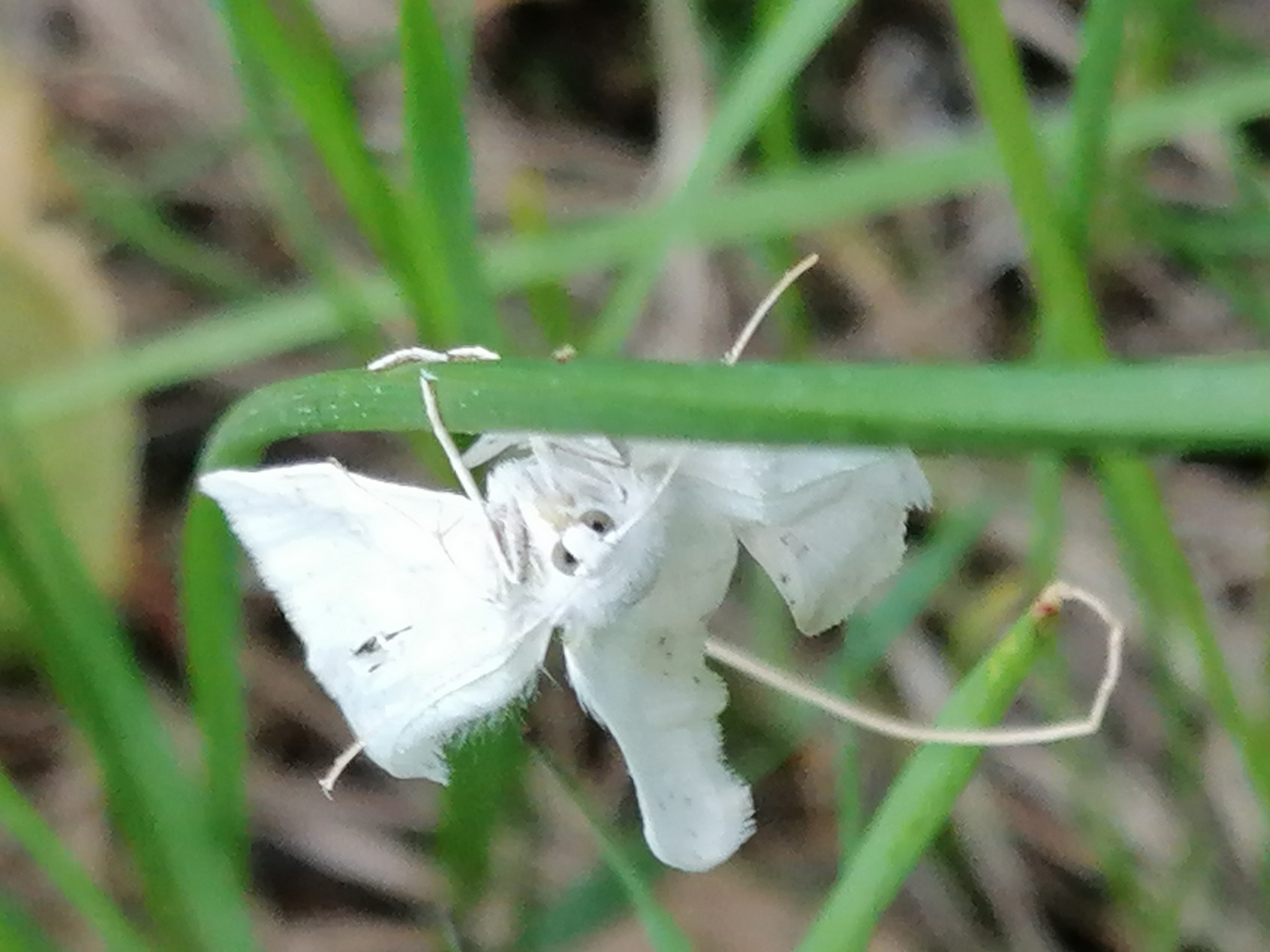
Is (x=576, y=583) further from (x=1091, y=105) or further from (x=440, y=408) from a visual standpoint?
(x=1091, y=105)

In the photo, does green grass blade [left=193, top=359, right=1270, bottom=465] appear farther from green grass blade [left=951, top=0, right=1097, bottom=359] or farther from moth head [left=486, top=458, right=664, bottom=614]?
green grass blade [left=951, top=0, right=1097, bottom=359]

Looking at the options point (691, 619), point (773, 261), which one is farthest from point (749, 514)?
point (773, 261)

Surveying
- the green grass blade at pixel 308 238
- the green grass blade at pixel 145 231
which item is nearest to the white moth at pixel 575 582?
the green grass blade at pixel 308 238

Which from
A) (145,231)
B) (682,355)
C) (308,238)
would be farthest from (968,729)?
(145,231)

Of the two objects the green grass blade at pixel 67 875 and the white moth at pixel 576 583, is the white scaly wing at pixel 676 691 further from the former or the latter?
the green grass blade at pixel 67 875

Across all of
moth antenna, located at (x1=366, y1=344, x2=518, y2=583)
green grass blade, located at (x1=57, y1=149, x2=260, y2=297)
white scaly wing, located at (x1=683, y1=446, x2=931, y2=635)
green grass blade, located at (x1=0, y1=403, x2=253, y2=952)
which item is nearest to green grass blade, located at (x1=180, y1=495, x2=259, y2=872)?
green grass blade, located at (x1=0, y1=403, x2=253, y2=952)
